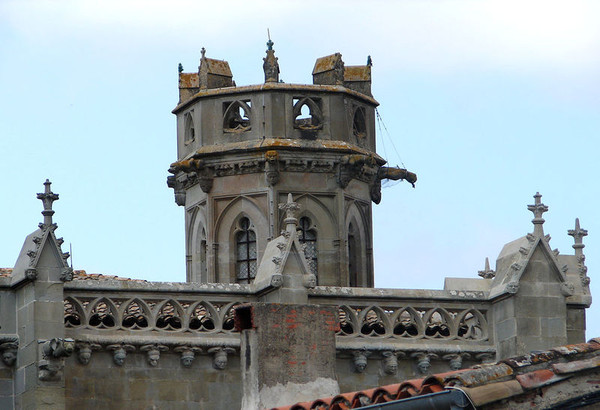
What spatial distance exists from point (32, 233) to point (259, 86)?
8.53m

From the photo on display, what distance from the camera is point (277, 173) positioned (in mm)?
39375

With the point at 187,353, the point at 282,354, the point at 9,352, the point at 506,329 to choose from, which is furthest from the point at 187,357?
the point at 282,354

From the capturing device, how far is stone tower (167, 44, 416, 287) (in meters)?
39.4

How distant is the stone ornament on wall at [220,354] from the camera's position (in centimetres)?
3288

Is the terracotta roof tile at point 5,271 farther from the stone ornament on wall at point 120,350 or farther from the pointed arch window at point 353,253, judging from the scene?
the pointed arch window at point 353,253

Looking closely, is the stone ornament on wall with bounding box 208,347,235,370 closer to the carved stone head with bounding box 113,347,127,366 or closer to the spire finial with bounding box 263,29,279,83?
the carved stone head with bounding box 113,347,127,366

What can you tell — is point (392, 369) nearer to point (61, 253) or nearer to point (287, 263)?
point (287, 263)

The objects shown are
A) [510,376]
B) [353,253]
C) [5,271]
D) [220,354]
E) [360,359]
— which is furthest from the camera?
[353,253]

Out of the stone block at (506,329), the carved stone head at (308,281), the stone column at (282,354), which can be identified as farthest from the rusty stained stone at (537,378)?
the stone block at (506,329)

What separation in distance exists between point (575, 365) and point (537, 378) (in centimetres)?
44

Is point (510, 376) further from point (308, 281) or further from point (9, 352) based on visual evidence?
point (9, 352)

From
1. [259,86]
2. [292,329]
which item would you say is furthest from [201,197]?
[292,329]

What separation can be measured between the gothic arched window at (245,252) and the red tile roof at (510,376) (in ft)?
57.1

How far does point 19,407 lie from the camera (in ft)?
105
